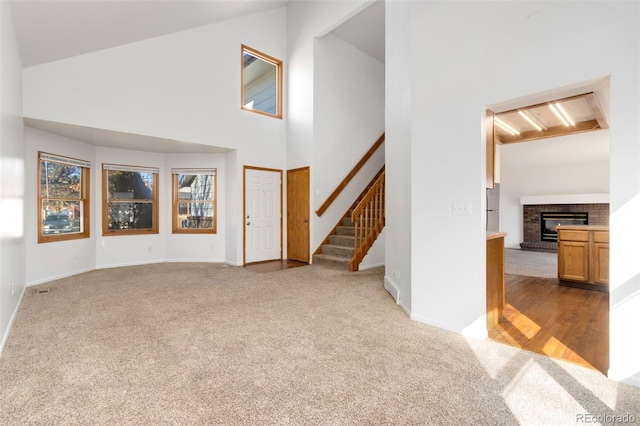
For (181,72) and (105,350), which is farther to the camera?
(181,72)

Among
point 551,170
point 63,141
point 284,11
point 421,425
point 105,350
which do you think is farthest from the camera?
point 551,170

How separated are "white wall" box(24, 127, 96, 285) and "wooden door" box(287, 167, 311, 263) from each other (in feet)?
11.5

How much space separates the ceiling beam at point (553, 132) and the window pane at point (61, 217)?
7.22m

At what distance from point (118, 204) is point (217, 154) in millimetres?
2067

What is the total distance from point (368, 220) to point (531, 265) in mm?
3324

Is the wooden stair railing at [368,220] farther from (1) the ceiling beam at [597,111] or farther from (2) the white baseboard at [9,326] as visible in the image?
(2) the white baseboard at [9,326]

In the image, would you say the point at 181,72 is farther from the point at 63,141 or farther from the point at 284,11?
the point at 284,11

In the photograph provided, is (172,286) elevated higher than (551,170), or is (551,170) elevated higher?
(551,170)

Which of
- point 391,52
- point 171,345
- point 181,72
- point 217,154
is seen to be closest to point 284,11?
point 181,72

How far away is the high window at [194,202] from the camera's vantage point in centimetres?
638

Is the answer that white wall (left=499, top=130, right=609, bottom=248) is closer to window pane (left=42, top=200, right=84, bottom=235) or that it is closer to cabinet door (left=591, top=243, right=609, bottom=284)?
cabinet door (left=591, top=243, right=609, bottom=284)

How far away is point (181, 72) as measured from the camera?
5219 mm

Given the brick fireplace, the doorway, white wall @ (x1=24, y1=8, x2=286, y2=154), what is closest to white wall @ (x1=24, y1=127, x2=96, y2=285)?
white wall @ (x1=24, y1=8, x2=286, y2=154)

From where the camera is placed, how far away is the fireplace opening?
26.4 ft
